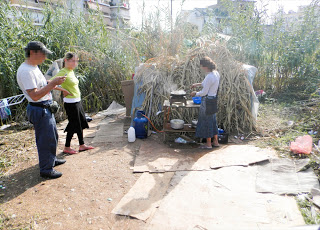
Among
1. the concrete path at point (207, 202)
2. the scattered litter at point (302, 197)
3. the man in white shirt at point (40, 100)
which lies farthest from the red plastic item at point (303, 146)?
the man in white shirt at point (40, 100)

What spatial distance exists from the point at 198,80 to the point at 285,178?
3220 mm

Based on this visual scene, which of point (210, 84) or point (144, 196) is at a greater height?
point (210, 84)

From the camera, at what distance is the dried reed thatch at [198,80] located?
17.8 ft

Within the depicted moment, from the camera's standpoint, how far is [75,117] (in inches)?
159

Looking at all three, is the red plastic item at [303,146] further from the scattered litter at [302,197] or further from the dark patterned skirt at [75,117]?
the dark patterned skirt at [75,117]

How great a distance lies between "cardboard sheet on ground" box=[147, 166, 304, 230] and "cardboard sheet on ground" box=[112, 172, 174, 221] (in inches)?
4.3

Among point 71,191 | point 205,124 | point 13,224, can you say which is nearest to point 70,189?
point 71,191

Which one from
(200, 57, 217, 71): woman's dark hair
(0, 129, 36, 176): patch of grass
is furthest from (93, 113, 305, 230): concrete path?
(0, 129, 36, 176): patch of grass

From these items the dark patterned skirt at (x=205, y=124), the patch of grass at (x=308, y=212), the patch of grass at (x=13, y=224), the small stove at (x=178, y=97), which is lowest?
the patch of grass at (x=13, y=224)

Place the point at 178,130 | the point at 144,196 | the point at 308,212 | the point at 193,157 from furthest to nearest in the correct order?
the point at 178,130 → the point at 193,157 → the point at 144,196 → the point at 308,212

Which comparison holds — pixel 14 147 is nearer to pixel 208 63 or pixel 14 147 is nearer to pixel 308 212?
pixel 208 63

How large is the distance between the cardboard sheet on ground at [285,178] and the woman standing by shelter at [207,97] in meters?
1.20

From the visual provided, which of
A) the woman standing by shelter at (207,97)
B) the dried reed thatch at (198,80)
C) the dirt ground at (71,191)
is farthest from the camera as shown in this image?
the dried reed thatch at (198,80)

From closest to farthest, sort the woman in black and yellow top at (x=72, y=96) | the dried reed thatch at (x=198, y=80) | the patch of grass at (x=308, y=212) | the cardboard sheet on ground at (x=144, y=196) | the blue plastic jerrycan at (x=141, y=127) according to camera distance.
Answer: the patch of grass at (x=308, y=212) < the cardboard sheet on ground at (x=144, y=196) < the woman in black and yellow top at (x=72, y=96) < the blue plastic jerrycan at (x=141, y=127) < the dried reed thatch at (x=198, y=80)
